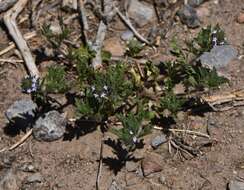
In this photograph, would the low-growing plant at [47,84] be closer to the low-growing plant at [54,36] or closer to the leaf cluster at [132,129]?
the low-growing plant at [54,36]

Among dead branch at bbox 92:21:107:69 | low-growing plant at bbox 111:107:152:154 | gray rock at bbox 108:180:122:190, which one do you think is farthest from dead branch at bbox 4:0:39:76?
gray rock at bbox 108:180:122:190

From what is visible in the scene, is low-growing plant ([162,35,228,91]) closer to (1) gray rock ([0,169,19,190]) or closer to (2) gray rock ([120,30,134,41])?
(2) gray rock ([120,30,134,41])

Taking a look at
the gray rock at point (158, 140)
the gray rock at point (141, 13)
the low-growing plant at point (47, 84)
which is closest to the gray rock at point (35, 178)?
the low-growing plant at point (47, 84)

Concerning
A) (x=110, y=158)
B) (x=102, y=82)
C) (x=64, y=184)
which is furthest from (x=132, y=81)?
(x=64, y=184)

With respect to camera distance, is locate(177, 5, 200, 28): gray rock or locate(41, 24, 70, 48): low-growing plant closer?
locate(41, 24, 70, 48): low-growing plant

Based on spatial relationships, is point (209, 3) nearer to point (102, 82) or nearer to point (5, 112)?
point (102, 82)
